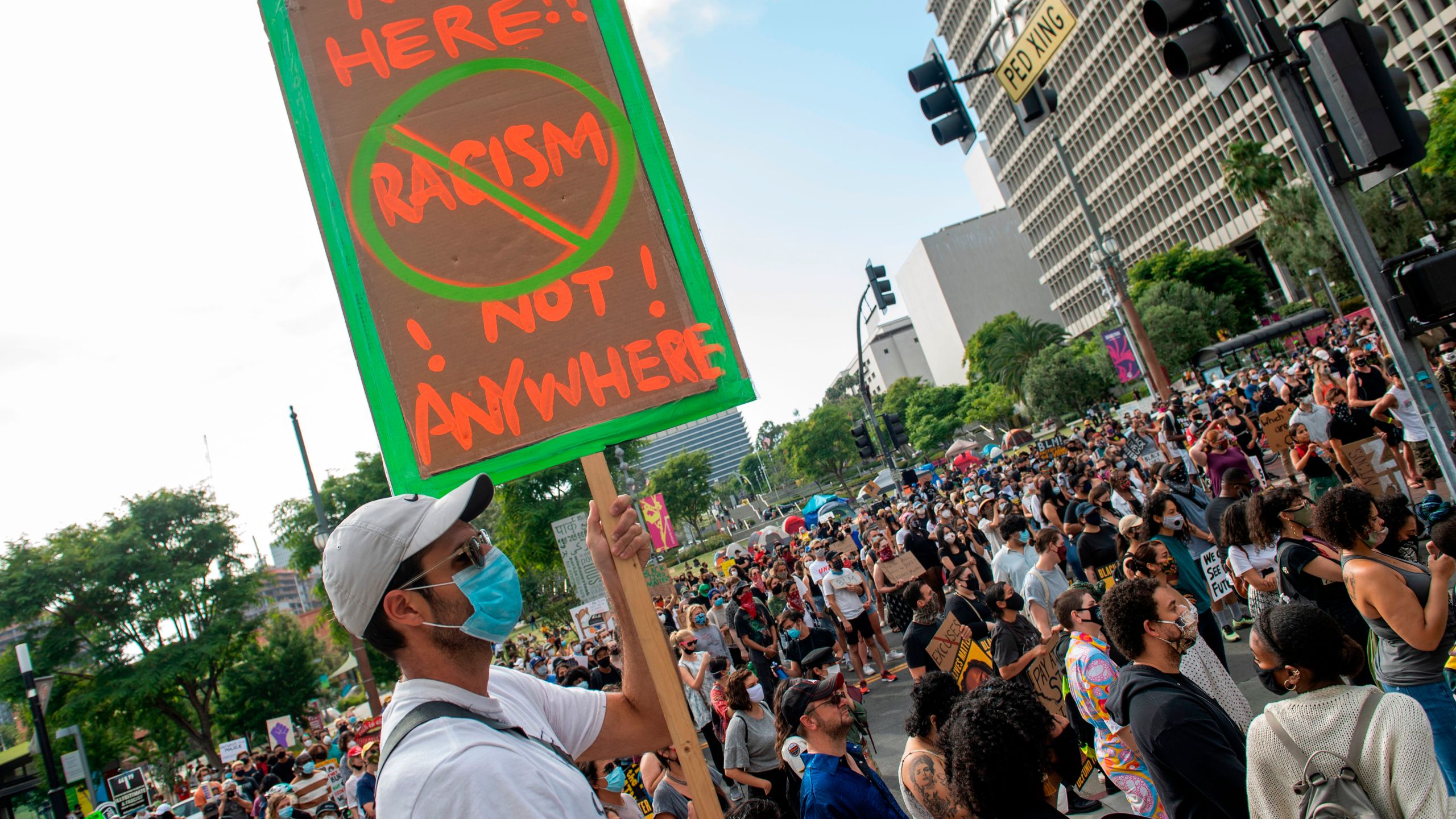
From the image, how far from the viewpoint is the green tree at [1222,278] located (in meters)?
62.4

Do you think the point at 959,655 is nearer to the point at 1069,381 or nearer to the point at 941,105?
the point at 941,105

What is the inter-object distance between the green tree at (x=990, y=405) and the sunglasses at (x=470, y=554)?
3242 inches

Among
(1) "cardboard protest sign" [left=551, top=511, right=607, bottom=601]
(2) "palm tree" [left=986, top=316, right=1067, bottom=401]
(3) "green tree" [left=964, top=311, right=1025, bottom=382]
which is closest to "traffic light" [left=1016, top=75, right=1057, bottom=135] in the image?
(1) "cardboard protest sign" [left=551, top=511, right=607, bottom=601]

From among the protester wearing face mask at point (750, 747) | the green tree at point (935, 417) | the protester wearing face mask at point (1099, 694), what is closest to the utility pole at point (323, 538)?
the protester wearing face mask at point (750, 747)

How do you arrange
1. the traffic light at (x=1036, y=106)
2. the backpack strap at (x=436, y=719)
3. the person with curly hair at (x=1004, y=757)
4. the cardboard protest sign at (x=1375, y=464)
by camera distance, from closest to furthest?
the backpack strap at (x=436, y=719), the person with curly hair at (x=1004, y=757), the traffic light at (x=1036, y=106), the cardboard protest sign at (x=1375, y=464)

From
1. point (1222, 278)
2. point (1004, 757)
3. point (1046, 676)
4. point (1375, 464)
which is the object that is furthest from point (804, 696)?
point (1222, 278)

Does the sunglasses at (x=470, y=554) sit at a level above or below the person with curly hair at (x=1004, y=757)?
above

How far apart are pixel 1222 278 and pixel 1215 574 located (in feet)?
216

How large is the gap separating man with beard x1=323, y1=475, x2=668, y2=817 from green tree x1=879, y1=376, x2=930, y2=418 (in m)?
113

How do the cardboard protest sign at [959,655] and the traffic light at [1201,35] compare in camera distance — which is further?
Answer: the cardboard protest sign at [959,655]

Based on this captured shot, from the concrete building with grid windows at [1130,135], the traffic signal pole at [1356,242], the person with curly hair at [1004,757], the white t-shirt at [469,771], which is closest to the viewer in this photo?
the white t-shirt at [469,771]

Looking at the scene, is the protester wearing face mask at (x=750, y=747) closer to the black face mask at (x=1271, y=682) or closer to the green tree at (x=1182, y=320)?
the black face mask at (x=1271, y=682)

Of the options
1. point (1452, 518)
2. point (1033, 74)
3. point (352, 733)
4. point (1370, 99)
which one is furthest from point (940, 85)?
point (352, 733)

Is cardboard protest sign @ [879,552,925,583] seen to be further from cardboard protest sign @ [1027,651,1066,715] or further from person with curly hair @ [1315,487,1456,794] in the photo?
person with curly hair @ [1315,487,1456,794]
